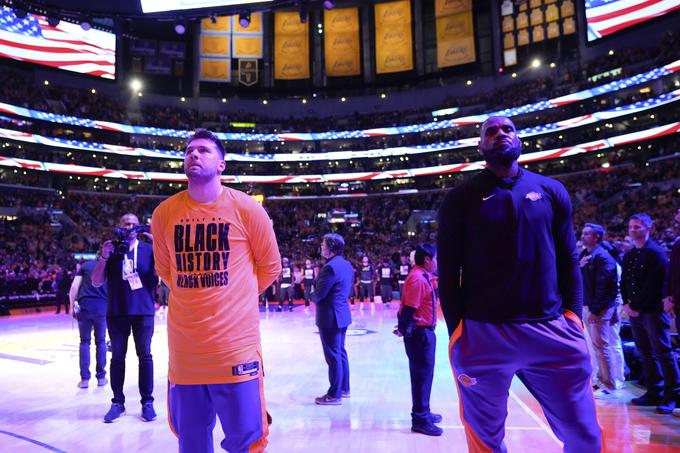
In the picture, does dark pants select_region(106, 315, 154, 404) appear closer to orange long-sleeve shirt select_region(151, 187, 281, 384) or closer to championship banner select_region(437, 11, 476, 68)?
orange long-sleeve shirt select_region(151, 187, 281, 384)

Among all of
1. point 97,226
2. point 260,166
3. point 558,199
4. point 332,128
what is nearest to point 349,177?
point 332,128

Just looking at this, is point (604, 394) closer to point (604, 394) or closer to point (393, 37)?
point (604, 394)

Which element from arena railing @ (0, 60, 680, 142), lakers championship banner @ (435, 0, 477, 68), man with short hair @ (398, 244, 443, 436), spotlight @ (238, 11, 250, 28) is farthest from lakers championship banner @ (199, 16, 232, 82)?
man with short hair @ (398, 244, 443, 436)

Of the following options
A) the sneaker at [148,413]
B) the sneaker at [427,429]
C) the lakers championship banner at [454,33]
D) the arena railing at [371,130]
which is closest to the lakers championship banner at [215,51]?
the arena railing at [371,130]

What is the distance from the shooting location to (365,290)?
19125 millimetres

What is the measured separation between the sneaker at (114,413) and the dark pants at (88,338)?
1.72 meters

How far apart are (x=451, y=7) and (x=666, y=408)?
3894 cm

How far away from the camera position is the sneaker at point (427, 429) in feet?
13.9

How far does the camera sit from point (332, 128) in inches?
1655

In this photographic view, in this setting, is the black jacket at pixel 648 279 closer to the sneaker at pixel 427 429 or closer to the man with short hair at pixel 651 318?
the man with short hair at pixel 651 318

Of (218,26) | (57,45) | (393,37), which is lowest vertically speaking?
(57,45)

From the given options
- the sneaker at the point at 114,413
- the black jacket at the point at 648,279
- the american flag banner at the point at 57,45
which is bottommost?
the sneaker at the point at 114,413

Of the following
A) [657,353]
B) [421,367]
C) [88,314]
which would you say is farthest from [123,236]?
[657,353]

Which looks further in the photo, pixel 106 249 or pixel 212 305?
pixel 106 249
